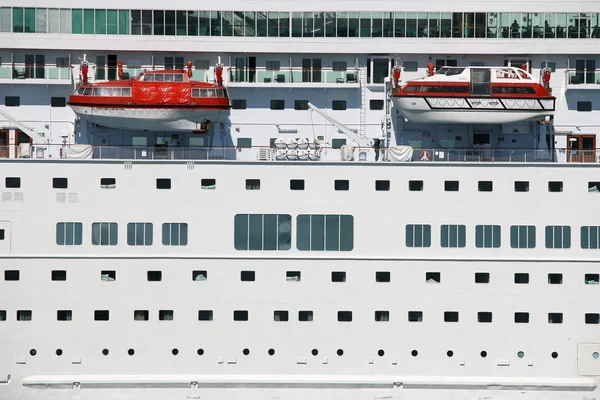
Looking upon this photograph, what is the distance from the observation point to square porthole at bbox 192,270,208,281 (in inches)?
989

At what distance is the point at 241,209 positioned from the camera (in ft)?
82.7

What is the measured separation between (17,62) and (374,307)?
11.3m

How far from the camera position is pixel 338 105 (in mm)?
27266

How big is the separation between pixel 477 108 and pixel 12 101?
11934 millimetres

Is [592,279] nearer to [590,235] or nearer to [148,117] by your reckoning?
[590,235]

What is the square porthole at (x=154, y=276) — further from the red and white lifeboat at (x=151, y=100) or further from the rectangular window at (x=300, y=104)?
the rectangular window at (x=300, y=104)

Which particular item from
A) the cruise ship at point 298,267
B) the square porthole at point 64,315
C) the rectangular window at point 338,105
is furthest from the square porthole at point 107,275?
the rectangular window at point 338,105

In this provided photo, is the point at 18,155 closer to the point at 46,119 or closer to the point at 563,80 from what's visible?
the point at 46,119

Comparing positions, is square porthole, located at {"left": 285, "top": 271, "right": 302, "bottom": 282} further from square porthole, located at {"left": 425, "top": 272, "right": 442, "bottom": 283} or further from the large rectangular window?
square porthole, located at {"left": 425, "top": 272, "right": 442, "bottom": 283}

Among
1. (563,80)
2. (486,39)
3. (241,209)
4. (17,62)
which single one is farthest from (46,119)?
(563,80)

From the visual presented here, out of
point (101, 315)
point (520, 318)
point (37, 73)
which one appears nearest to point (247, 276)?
point (101, 315)

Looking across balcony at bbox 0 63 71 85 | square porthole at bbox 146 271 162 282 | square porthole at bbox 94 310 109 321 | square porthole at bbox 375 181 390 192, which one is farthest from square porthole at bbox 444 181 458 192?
balcony at bbox 0 63 71 85

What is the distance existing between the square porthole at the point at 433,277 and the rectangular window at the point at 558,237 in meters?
2.73

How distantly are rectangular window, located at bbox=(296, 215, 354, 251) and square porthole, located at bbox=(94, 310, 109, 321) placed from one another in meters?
4.86
